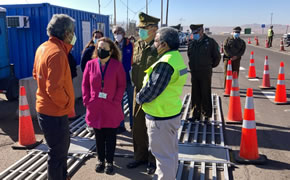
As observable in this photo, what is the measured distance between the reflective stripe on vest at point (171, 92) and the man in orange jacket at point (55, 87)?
2.99 feet

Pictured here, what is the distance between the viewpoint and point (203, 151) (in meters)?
4.71

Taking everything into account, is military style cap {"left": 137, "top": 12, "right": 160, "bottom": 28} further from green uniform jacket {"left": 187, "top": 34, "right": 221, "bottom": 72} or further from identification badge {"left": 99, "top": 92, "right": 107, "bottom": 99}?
green uniform jacket {"left": 187, "top": 34, "right": 221, "bottom": 72}

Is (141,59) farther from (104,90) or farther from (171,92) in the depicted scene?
(171,92)

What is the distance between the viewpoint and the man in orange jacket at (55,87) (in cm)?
304

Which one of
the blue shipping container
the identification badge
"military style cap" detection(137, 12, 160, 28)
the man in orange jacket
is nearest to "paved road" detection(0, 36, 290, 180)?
the man in orange jacket

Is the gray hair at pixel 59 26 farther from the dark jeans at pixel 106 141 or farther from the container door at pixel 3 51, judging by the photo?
the container door at pixel 3 51

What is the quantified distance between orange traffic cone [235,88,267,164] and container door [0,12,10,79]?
6.62m

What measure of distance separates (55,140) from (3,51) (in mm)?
5844

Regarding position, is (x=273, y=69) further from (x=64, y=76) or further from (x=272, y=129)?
(x=64, y=76)

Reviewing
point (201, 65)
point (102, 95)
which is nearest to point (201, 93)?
point (201, 65)

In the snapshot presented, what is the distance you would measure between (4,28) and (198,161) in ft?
21.5

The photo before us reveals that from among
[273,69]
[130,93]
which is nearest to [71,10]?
[130,93]

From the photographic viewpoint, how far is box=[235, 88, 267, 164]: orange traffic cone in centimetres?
444

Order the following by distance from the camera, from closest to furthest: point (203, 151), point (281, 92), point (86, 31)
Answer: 1. point (203, 151)
2. point (281, 92)
3. point (86, 31)
